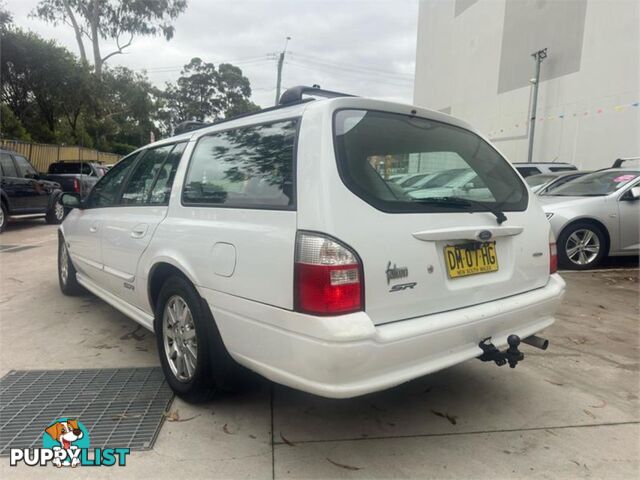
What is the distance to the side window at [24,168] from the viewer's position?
10.3 m

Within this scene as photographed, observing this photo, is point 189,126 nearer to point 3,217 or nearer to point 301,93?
point 301,93

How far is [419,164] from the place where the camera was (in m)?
2.61

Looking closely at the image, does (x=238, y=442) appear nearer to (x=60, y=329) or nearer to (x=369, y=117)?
(x=369, y=117)

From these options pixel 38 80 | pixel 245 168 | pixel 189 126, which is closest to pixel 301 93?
pixel 245 168

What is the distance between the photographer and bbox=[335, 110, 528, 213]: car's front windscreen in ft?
7.09

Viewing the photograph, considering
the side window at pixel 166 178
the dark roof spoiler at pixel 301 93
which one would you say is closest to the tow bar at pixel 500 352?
the dark roof spoiler at pixel 301 93

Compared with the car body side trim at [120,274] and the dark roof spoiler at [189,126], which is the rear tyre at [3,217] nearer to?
the car body side trim at [120,274]

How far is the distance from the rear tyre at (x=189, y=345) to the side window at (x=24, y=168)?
370 inches

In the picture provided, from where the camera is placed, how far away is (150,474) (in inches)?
83.4

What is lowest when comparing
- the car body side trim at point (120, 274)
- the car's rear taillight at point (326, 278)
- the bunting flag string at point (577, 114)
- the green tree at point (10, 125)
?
the car body side trim at point (120, 274)

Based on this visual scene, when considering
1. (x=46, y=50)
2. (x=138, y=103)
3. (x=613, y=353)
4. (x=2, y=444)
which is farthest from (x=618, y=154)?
(x=138, y=103)

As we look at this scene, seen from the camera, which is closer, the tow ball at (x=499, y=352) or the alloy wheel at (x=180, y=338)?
the tow ball at (x=499, y=352)

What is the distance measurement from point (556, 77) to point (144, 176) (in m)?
15.9

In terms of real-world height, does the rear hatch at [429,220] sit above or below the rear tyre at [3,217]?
above
